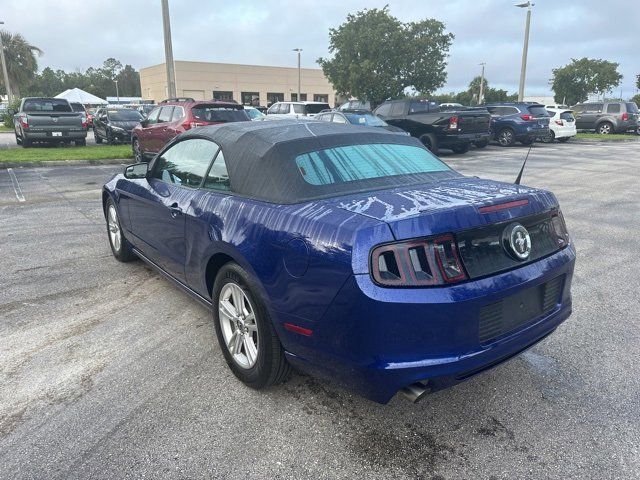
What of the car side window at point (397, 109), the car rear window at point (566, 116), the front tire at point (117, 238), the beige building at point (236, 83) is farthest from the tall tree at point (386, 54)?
the front tire at point (117, 238)

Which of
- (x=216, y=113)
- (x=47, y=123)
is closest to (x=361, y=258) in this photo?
(x=216, y=113)

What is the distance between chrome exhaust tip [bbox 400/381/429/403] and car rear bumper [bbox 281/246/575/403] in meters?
0.04

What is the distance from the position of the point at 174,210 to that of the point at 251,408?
1.63m

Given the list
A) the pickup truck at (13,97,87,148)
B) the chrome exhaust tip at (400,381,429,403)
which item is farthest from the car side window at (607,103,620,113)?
the chrome exhaust tip at (400,381,429,403)

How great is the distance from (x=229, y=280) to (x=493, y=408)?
1726 mm

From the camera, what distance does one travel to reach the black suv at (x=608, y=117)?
27000 mm

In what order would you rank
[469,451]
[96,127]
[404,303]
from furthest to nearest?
[96,127]
[469,451]
[404,303]

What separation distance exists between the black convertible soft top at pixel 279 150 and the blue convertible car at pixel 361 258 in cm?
1

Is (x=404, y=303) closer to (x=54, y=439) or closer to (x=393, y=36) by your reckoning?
(x=54, y=439)

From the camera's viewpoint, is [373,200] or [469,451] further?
[373,200]

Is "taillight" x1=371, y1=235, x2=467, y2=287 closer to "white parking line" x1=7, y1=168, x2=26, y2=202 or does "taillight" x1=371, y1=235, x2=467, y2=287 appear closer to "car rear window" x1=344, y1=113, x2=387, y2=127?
"white parking line" x1=7, y1=168, x2=26, y2=202

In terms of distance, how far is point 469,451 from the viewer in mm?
2434

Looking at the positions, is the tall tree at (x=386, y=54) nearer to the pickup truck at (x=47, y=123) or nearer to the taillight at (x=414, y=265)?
the pickup truck at (x=47, y=123)

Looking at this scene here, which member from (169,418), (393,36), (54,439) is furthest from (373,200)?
(393,36)
